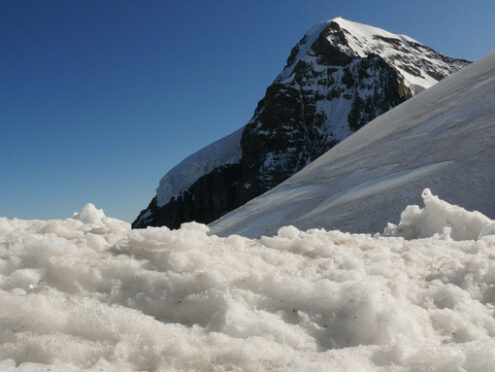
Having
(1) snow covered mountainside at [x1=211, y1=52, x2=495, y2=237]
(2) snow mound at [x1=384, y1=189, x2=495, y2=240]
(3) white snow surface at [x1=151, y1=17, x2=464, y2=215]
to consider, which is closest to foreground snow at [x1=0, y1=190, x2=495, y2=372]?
(2) snow mound at [x1=384, y1=189, x2=495, y2=240]

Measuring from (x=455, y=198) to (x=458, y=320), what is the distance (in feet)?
11.5

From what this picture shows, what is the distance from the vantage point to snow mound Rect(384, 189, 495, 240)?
3.96 m

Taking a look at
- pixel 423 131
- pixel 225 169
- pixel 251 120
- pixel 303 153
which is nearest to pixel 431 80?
pixel 303 153

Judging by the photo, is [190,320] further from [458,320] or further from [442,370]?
[458,320]

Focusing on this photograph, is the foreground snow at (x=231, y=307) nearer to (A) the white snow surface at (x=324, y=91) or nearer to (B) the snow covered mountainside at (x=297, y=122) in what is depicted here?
(B) the snow covered mountainside at (x=297, y=122)

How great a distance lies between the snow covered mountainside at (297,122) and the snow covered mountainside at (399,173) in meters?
36.2

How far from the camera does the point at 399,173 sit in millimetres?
6258

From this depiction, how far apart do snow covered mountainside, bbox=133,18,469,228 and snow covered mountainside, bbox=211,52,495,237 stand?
36.2m

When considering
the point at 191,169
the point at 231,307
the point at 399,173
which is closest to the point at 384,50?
the point at 191,169

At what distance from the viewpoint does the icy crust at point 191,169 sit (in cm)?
5069

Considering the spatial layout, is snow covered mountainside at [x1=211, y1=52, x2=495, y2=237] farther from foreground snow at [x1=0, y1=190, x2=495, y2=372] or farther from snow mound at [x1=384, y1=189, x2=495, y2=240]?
foreground snow at [x1=0, y1=190, x2=495, y2=372]

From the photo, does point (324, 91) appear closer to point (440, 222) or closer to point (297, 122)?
point (297, 122)

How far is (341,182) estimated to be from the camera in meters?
7.22

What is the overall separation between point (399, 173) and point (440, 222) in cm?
227
